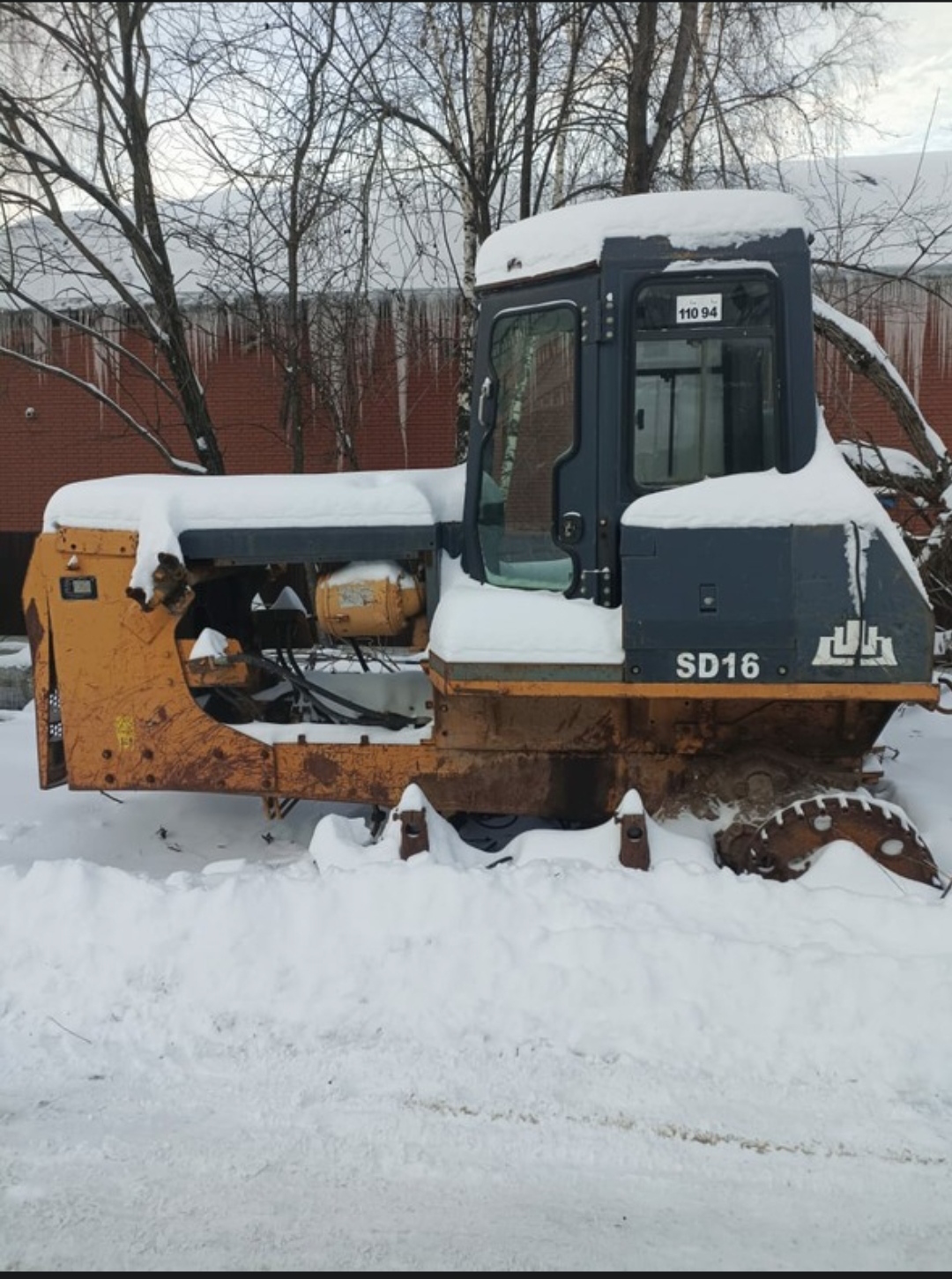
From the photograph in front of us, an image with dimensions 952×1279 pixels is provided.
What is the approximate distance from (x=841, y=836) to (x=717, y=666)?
87cm

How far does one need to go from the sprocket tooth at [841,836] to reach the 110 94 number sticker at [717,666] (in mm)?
612

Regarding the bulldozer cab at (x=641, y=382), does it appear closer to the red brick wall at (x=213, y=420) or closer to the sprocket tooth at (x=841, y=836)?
the sprocket tooth at (x=841, y=836)

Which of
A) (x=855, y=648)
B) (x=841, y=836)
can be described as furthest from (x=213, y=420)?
(x=841, y=836)

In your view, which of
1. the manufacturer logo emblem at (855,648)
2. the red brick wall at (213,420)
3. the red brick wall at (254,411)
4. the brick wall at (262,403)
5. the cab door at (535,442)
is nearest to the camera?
the manufacturer logo emblem at (855,648)

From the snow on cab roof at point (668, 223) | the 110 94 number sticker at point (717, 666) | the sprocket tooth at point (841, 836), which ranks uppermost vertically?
the snow on cab roof at point (668, 223)

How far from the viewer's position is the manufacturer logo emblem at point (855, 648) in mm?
3758

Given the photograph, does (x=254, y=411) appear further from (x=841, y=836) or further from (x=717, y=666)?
(x=841, y=836)

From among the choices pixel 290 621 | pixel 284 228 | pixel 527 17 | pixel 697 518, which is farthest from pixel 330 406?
pixel 697 518

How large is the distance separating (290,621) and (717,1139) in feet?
12.3

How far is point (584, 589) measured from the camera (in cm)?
406

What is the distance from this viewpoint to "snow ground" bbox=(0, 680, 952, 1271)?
2.39 meters

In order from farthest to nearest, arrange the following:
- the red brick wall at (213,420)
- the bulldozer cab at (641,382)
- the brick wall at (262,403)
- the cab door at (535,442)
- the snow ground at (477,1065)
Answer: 1. the red brick wall at (213,420)
2. the brick wall at (262,403)
3. the cab door at (535,442)
4. the bulldozer cab at (641,382)
5. the snow ground at (477,1065)

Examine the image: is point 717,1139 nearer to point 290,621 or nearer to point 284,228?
point 290,621

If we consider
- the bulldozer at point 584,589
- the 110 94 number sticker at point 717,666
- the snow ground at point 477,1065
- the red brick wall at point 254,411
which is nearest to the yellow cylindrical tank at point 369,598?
the bulldozer at point 584,589
